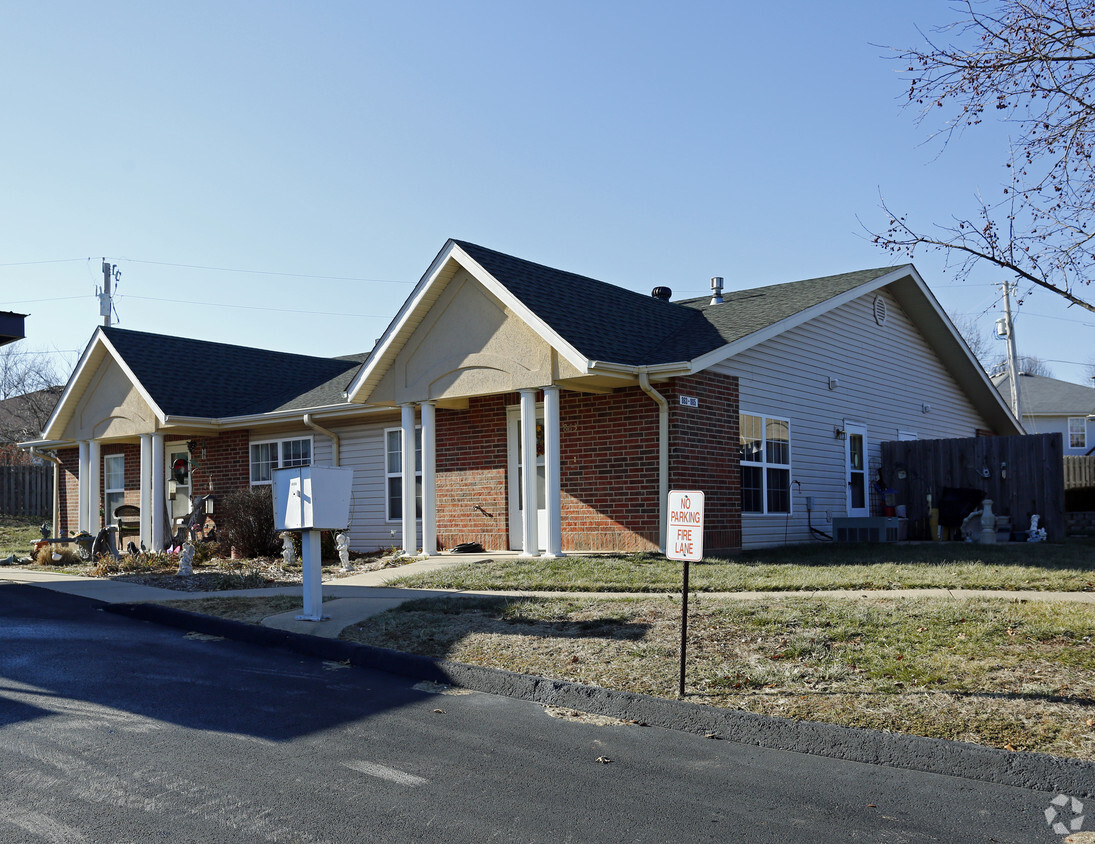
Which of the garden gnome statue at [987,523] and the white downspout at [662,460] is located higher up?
the white downspout at [662,460]

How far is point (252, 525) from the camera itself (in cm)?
1797

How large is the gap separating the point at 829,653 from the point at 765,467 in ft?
29.8

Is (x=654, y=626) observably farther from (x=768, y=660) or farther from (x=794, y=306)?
(x=794, y=306)

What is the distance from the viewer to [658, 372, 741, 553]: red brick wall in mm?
14469

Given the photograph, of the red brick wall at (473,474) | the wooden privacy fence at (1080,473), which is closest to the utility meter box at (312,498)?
the red brick wall at (473,474)

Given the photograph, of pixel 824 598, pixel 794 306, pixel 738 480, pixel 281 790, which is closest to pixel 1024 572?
pixel 824 598

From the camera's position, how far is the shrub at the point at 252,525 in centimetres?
1796

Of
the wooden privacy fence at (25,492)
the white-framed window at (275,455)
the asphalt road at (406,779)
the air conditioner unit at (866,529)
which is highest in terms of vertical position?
the white-framed window at (275,455)

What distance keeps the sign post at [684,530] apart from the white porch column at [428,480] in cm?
926

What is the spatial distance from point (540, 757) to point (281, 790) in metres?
1.48

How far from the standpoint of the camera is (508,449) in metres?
16.8

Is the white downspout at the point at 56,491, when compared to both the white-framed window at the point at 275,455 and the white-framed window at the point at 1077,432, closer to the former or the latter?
the white-framed window at the point at 275,455

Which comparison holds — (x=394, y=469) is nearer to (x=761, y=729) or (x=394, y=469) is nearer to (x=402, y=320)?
(x=402, y=320)

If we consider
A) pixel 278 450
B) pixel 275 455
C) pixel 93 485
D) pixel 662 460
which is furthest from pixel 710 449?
pixel 93 485
